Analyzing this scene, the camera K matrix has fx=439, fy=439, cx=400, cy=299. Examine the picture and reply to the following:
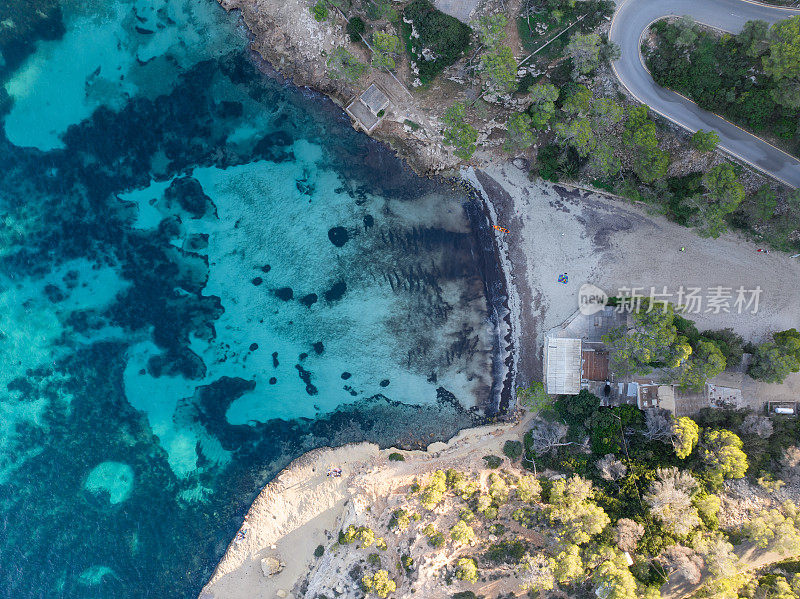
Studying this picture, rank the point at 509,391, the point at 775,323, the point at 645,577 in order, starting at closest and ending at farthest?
the point at 645,577 → the point at 775,323 → the point at 509,391

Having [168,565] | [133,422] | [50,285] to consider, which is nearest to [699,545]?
[168,565]

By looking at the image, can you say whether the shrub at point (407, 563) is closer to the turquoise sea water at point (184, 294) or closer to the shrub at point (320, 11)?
the turquoise sea water at point (184, 294)

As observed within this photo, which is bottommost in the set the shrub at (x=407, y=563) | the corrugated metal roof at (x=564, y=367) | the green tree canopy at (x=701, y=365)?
the shrub at (x=407, y=563)

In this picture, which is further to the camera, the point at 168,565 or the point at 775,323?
the point at 168,565

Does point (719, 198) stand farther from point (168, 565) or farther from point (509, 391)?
point (168, 565)

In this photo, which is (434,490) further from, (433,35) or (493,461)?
(433,35)
